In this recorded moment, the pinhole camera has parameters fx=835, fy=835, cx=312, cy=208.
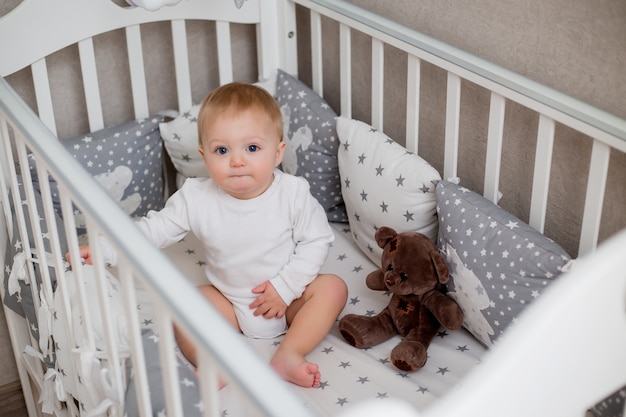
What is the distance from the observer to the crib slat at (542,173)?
128cm

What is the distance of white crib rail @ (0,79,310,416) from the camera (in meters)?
0.68

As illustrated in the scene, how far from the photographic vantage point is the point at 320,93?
74.8 inches

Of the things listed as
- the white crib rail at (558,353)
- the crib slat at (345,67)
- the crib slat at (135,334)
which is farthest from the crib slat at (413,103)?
the white crib rail at (558,353)

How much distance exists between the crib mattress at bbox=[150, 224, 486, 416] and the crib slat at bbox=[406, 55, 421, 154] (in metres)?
0.30

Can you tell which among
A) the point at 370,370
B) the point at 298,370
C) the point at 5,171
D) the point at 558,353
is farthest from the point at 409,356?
the point at 5,171

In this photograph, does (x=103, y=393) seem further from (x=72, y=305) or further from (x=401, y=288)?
(x=401, y=288)

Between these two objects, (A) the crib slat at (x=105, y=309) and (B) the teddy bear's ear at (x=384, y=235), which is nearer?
(A) the crib slat at (x=105, y=309)

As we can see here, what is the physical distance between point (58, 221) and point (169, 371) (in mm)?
803

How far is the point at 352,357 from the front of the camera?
1.42m

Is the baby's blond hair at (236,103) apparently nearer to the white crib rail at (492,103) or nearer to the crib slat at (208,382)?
the white crib rail at (492,103)

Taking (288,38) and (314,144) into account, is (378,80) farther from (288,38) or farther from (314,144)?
(288,38)

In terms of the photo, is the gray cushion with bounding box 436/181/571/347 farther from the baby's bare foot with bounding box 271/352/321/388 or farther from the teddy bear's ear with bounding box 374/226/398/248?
the baby's bare foot with bounding box 271/352/321/388

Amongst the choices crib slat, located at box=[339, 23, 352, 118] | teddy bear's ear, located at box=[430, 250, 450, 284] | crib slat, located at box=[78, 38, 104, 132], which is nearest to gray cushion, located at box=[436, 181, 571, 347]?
teddy bear's ear, located at box=[430, 250, 450, 284]

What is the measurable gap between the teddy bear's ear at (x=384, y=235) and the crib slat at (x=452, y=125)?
0.53 ft
